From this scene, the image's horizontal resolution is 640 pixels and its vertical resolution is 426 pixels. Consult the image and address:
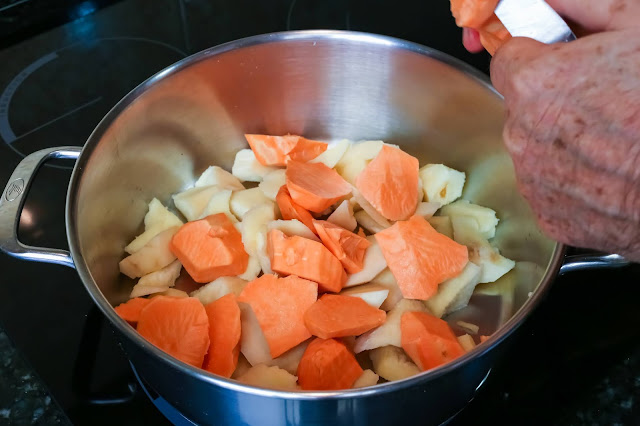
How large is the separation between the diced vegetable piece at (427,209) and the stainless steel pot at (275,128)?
0.12 m

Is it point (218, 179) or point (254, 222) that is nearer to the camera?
point (254, 222)

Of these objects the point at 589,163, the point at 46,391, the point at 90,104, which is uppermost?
the point at 589,163

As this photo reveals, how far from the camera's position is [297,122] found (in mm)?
1497

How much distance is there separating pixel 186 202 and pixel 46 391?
0.48 m

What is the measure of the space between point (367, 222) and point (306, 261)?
220 mm

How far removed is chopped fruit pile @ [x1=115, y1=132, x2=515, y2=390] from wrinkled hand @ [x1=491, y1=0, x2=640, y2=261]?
0.34 m

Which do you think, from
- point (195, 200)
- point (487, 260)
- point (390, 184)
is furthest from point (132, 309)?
point (487, 260)

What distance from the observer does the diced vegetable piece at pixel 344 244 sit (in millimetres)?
1174

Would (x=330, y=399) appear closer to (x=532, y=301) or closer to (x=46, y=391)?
(x=532, y=301)

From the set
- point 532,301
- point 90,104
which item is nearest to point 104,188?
point 90,104

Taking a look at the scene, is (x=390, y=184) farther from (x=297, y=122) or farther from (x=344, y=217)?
(x=297, y=122)

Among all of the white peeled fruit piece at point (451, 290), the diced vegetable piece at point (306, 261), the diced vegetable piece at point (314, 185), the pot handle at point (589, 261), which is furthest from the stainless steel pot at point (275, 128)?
the diced vegetable piece at point (306, 261)

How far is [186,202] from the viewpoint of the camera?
4.45ft

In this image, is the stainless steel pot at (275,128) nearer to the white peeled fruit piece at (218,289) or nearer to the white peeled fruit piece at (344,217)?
the white peeled fruit piece at (218,289)
